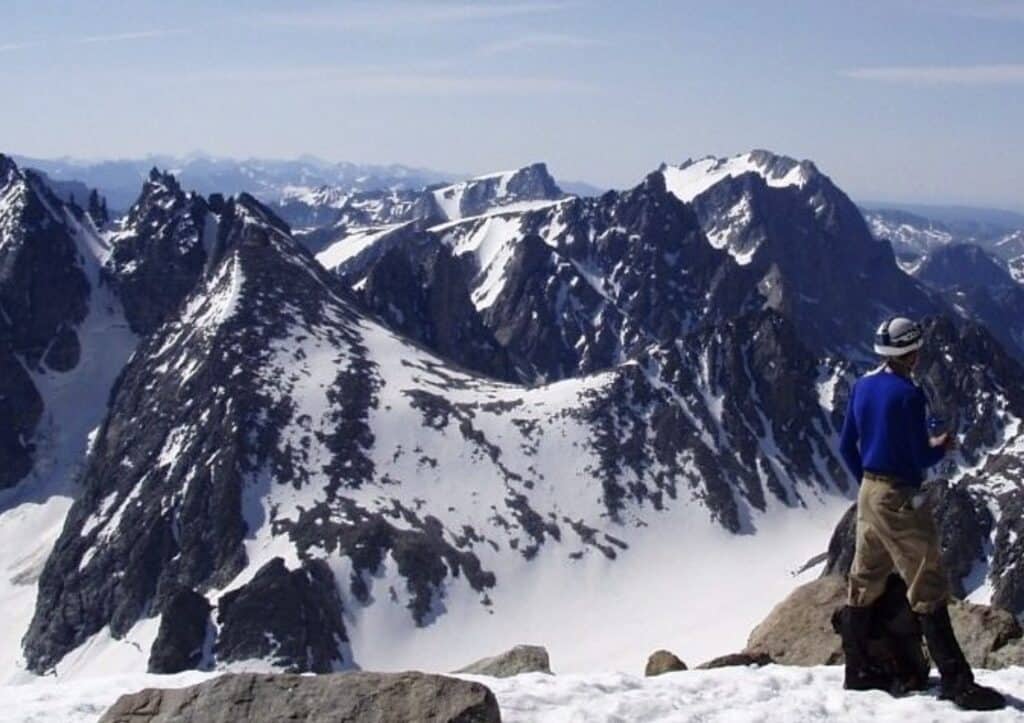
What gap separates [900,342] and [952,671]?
15.6ft

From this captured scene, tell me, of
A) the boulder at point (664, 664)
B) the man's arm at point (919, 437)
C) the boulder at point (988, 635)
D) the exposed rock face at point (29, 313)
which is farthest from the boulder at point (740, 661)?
the exposed rock face at point (29, 313)

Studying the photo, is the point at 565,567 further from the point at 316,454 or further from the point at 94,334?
the point at 94,334

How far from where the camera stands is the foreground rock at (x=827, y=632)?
69.4 feet

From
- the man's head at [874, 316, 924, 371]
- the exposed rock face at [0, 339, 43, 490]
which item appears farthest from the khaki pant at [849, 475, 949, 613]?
the exposed rock face at [0, 339, 43, 490]

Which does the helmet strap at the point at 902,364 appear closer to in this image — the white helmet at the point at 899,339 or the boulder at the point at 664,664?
the white helmet at the point at 899,339

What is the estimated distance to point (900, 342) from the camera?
1662 cm

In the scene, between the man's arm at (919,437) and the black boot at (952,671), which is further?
the man's arm at (919,437)

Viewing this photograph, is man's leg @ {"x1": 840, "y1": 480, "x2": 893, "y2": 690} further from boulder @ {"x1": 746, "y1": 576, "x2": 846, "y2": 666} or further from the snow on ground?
boulder @ {"x1": 746, "y1": 576, "x2": 846, "y2": 666}

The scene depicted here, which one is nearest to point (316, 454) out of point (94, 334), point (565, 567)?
point (565, 567)

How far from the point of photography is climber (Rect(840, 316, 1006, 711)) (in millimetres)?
16250

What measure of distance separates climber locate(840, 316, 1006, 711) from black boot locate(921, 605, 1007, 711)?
1 centimetres

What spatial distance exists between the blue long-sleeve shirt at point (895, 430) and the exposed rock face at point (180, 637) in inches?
3587

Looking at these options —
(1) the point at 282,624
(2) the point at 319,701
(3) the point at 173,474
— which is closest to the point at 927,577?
(2) the point at 319,701

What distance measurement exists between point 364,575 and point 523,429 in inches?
1303
